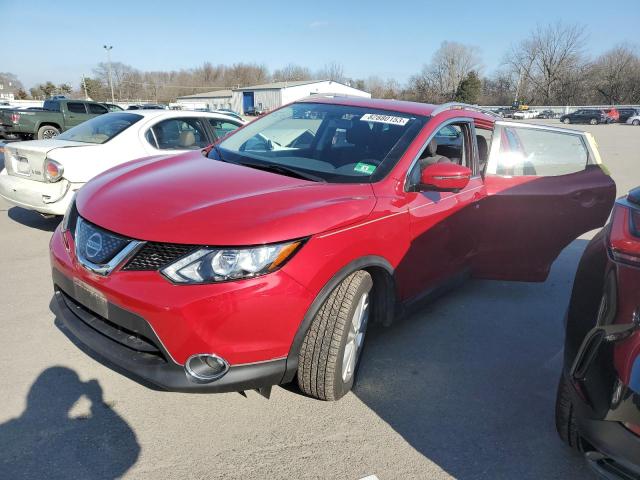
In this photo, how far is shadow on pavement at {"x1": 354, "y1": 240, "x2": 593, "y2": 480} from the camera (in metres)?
2.41

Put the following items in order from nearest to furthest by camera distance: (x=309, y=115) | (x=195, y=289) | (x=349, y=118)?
(x=195, y=289)
(x=349, y=118)
(x=309, y=115)

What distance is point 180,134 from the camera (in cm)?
616

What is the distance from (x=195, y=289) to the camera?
2.09 meters

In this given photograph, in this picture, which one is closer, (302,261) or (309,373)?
(302,261)

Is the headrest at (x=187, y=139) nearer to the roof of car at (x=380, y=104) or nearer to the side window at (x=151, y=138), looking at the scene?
the side window at (x=151, y=138)

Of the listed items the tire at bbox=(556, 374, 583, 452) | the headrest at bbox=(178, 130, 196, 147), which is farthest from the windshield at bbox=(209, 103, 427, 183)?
the headrest at bbox=(178, 130, 196, 147)

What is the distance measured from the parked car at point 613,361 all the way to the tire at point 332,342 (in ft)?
3.54

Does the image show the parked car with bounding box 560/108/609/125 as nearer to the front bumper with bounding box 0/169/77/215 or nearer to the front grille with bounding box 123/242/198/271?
the front bumper with bounding box 0/169/77/215

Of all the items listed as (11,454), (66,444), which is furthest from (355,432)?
(11,454)

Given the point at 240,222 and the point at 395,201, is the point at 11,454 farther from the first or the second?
the point at 395,201

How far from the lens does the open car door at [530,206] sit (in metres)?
4.01

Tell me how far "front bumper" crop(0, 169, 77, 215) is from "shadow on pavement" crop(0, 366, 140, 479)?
2934 millimetres

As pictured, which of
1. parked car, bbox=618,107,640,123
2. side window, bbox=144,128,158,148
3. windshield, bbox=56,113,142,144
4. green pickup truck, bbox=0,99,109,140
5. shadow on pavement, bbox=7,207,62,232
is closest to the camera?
windshield, bbox=56,113,142,144

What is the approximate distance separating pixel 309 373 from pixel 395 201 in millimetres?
1156
